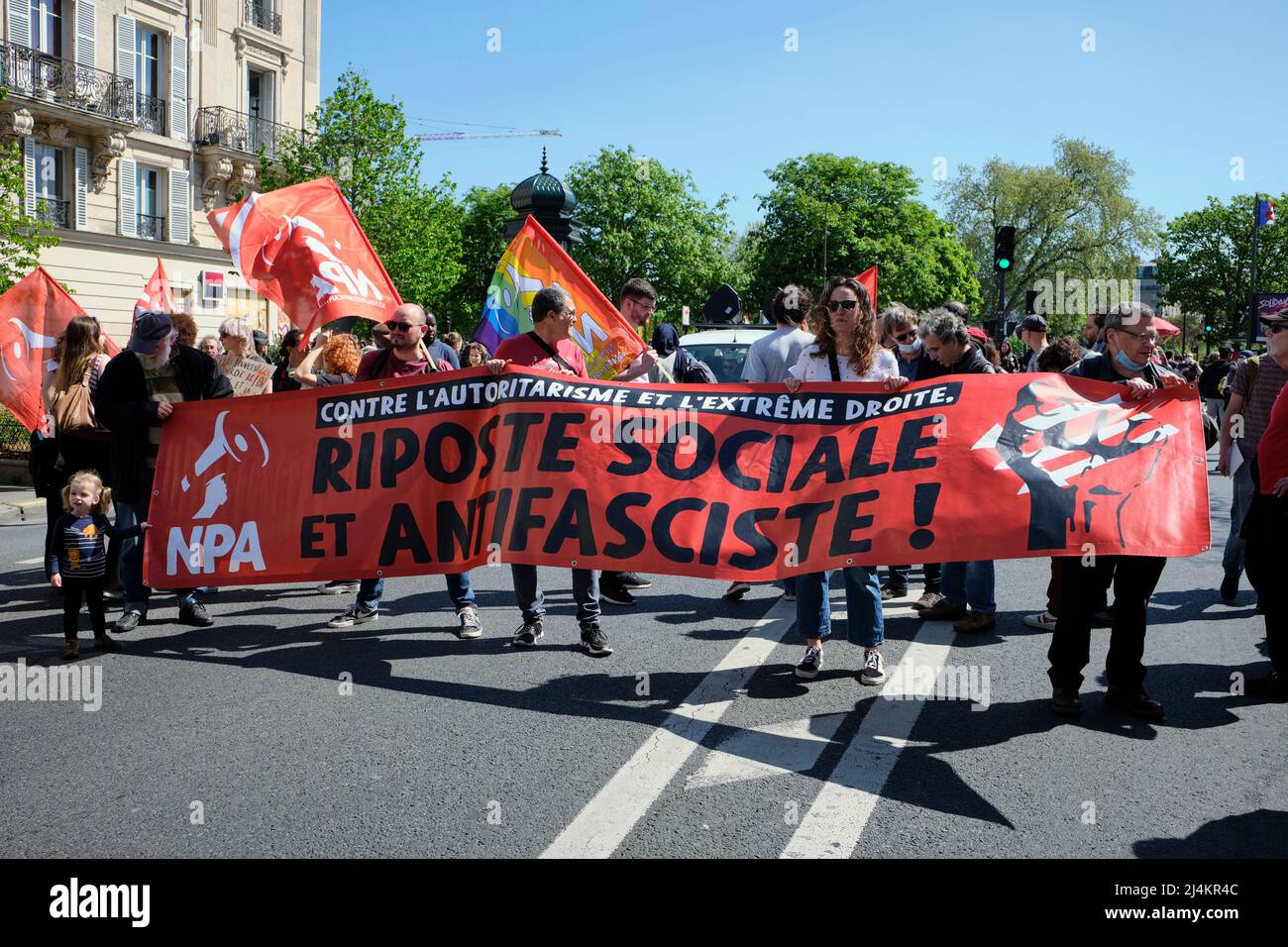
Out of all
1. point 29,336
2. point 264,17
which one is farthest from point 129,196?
point 29,336

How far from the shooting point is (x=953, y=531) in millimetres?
5145

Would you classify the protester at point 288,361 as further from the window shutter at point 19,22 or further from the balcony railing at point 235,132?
the balcony railing at point 235,132

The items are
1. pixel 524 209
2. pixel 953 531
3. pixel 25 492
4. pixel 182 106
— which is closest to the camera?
pixel 953 531

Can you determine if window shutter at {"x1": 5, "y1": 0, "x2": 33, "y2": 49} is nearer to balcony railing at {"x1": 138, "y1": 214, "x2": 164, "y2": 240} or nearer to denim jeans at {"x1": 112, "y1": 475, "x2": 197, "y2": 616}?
balcony railing at {"x1": 138, "y1": 214, "x2": 164, "y2": 240}

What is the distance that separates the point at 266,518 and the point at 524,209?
497 cm

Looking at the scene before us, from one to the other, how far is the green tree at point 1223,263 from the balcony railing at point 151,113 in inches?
2332

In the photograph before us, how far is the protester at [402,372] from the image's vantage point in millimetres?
6605

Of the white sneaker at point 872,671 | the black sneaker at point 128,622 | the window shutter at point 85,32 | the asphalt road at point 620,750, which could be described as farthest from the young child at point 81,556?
the window shutter at point 85,32

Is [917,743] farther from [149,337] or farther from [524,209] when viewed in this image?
[524,209]

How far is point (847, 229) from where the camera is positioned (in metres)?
53.3

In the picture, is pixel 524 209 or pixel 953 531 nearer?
pixel 953 531

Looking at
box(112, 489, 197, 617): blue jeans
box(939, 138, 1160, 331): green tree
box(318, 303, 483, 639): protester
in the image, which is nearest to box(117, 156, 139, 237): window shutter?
box(112, 489, 197, 617): blue jeans
